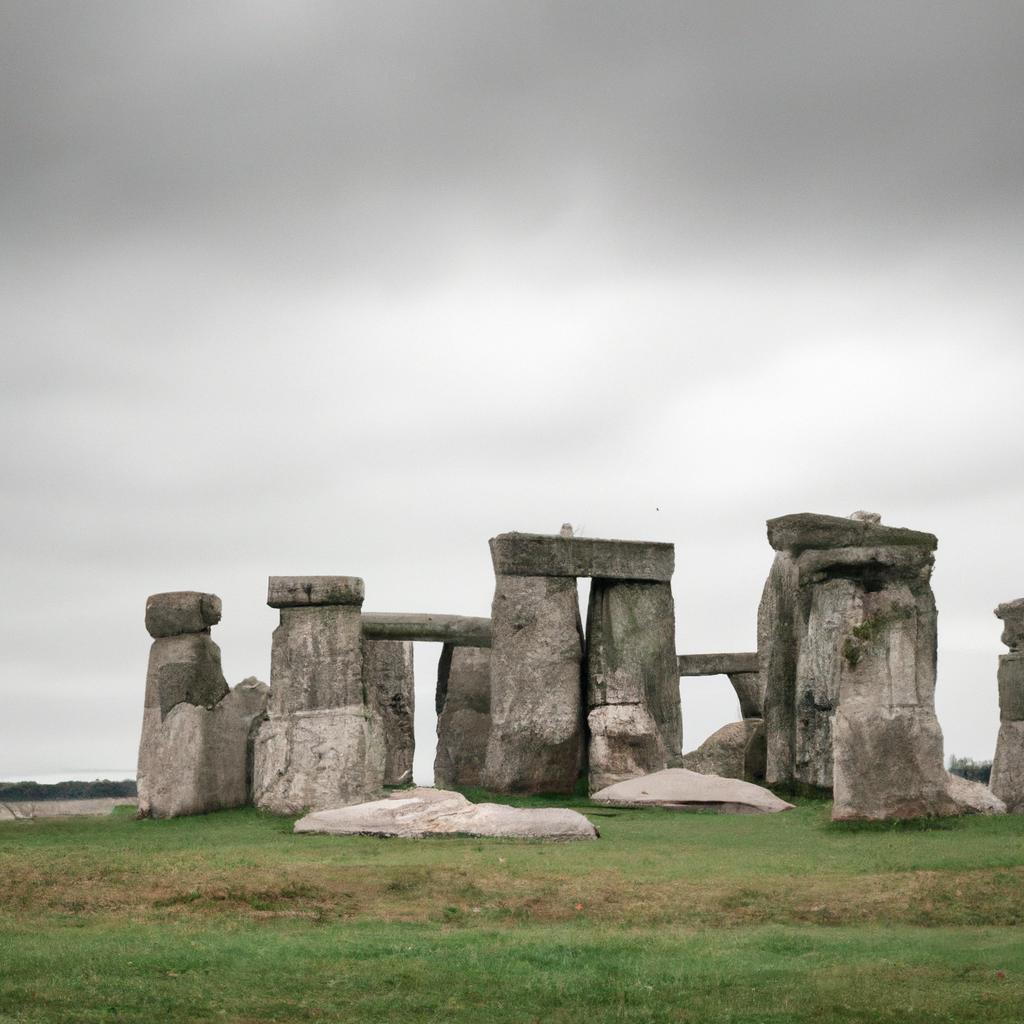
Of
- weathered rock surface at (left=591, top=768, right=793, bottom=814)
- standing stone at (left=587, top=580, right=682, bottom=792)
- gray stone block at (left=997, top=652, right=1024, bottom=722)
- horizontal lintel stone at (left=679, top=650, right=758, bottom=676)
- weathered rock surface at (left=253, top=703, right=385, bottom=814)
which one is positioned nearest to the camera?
weathered rock surface at (left=253, top=703, right=385, bottom=814)

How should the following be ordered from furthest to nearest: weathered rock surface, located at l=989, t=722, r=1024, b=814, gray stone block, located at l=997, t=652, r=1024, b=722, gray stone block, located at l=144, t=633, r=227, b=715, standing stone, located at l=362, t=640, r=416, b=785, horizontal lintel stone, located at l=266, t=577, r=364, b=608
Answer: standing stone, located at l=362, t=640, r=416, b=785, gray stone block, located at l=997, t=652, r=1024, b=722, weathered rock surface, located at l=989, t=722, r=1024, b=814, gray stone block, located at l=144, t=633, r=227, b=715, horizontal lintel stone, located at l=266, t=577, r=364, b=608

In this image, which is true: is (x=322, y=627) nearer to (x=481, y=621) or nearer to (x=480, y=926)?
(x=481, y=621)

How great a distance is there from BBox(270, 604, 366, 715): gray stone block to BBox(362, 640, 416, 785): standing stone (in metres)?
6.91

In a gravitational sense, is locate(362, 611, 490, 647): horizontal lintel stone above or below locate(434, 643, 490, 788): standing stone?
above

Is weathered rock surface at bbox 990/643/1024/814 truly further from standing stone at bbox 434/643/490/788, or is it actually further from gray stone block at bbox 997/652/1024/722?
standing stone at bbox 434/643/490/788

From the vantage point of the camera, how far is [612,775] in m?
24.0

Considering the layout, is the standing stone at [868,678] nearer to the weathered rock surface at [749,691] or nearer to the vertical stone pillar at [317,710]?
the vertical stone pillar at [317,710]

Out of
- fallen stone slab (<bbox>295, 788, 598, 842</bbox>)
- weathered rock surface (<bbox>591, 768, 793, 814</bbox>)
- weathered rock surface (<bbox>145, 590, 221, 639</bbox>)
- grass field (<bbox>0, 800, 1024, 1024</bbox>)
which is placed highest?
weathered rock surface (<bbox>145, 590, 221, 639</bbox>)

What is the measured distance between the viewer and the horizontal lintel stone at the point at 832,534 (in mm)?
22250

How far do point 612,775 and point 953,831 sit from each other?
7.50 meters

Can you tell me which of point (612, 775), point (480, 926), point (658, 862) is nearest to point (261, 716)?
point (612, 775)

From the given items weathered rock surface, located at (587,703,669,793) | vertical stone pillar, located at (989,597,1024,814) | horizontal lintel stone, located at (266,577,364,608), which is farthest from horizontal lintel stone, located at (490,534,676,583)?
vertical stone pillar, located at (989,597,1024,814)

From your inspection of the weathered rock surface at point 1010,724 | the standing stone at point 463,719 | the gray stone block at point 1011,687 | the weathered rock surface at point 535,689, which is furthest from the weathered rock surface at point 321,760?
the gray stone block at point 1011,687

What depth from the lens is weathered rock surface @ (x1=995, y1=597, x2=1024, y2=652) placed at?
24.5 m
